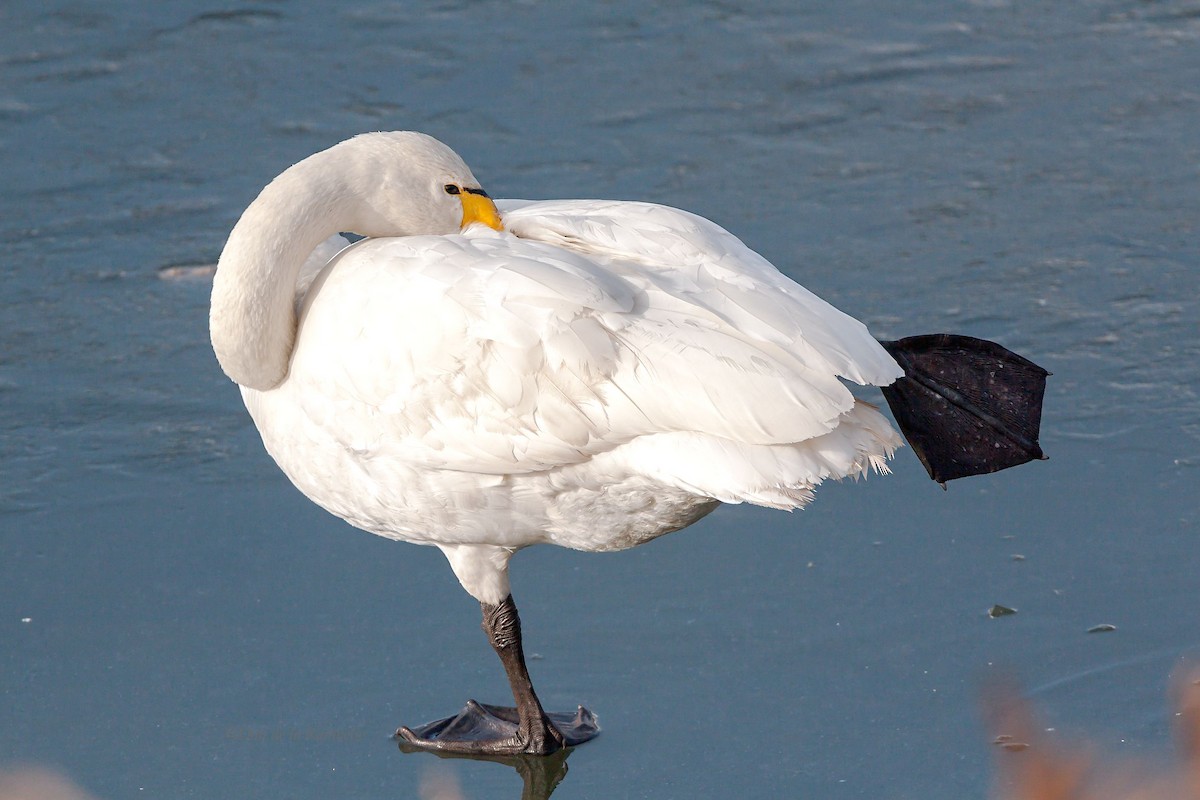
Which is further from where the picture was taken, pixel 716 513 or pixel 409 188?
pixel 716 513

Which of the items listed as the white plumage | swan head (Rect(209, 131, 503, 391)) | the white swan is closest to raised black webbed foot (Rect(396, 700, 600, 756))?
the white swan

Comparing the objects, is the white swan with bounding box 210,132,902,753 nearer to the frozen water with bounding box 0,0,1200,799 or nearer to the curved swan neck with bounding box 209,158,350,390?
the curved swan neck with bounding box 209,158,350,390

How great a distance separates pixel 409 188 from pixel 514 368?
2.25ft

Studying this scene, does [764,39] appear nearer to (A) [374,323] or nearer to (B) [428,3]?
(B) [428,3]

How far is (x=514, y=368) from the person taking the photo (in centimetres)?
319

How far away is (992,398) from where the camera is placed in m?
3.43

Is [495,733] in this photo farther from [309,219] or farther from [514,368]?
[309,219]

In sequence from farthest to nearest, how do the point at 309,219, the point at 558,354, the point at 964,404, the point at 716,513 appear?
the point at 716,513 < the point at 309,219 < the point at 964,404 < the point at 558,354

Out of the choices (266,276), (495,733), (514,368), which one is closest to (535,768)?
(495,733)

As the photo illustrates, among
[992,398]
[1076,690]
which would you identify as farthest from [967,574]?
[992,398]

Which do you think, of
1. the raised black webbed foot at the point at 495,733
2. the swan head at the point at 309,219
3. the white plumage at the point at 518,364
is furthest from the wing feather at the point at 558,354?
the raised black webbed foot at the point at 495,733

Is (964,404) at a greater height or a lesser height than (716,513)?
greater

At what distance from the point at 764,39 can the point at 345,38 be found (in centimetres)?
209

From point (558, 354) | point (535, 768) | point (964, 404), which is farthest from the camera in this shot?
point (535, 768)
